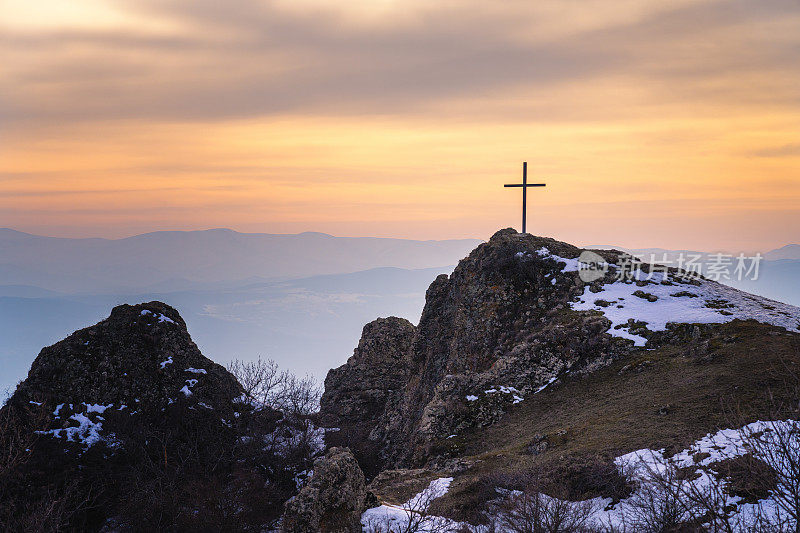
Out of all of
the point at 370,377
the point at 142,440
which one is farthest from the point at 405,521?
the point at 370,377

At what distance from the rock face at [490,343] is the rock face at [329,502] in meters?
12.8

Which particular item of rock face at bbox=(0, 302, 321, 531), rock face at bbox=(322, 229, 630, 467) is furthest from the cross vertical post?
rock face at bbox=(0, 302, 321, 531)

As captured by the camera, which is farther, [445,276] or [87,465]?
[445,276]

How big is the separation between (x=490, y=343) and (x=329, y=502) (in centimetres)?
2537

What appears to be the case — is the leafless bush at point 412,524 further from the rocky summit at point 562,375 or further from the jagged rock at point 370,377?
the jagged rock at point 370,377

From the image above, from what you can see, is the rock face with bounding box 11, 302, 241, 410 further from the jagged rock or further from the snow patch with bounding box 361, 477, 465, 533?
the snow patch with bounding box 361, 477, 465, 533

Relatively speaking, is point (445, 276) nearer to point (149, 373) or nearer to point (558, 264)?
point (558, 264)

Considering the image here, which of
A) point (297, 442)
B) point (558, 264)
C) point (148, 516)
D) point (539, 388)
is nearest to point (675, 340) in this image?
point (539, 388)

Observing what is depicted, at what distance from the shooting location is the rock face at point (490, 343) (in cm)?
3466

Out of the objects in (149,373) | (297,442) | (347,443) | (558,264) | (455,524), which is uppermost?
(558,264)

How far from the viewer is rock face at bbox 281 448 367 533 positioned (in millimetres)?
18438

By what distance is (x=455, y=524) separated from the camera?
1869cm

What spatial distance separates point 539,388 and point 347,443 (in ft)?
84.4

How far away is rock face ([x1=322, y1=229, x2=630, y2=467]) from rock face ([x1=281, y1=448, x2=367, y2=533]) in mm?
12767
